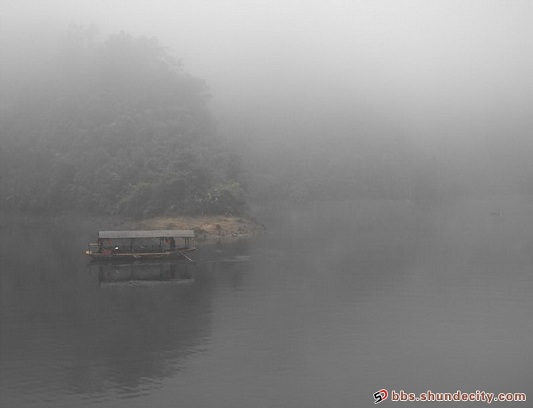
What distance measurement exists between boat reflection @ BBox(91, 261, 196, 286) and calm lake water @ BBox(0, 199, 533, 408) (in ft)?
0.96

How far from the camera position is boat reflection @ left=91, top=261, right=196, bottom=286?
69.0 metres

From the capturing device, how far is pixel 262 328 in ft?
161

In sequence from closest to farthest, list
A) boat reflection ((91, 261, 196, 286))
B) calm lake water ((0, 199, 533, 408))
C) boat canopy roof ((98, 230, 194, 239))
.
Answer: calm lake water ((0, 199, 533, 408))
boat reflection ((91, 261, 196, 286))
boat canopy roof ((98, 230, 194, 239))

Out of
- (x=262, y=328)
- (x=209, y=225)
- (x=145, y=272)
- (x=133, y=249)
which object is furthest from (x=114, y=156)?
(x=262, y=328)

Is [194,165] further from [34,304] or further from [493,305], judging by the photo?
[493,305]

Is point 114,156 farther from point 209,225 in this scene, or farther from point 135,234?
point 135,234

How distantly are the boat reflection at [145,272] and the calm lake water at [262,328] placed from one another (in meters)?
0.29

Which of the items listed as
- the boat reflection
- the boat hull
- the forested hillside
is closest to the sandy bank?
the forested hillside

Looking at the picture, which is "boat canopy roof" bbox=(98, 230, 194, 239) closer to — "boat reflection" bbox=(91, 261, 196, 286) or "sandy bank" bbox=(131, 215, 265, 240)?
"boat reflection" bbox=(91, 261, 196, 286)

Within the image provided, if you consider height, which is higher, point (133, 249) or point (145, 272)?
point (133, 249)

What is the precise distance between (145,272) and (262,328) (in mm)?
30666

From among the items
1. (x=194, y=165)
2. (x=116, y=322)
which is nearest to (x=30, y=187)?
(x=194, y=165)

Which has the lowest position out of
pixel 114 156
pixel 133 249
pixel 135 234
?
pixel 133 249

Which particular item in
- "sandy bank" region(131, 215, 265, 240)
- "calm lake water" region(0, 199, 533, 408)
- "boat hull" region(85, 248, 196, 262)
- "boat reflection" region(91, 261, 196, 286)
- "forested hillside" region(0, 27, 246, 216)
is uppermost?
"forested hillside" region(0, 27, 246, 216)
